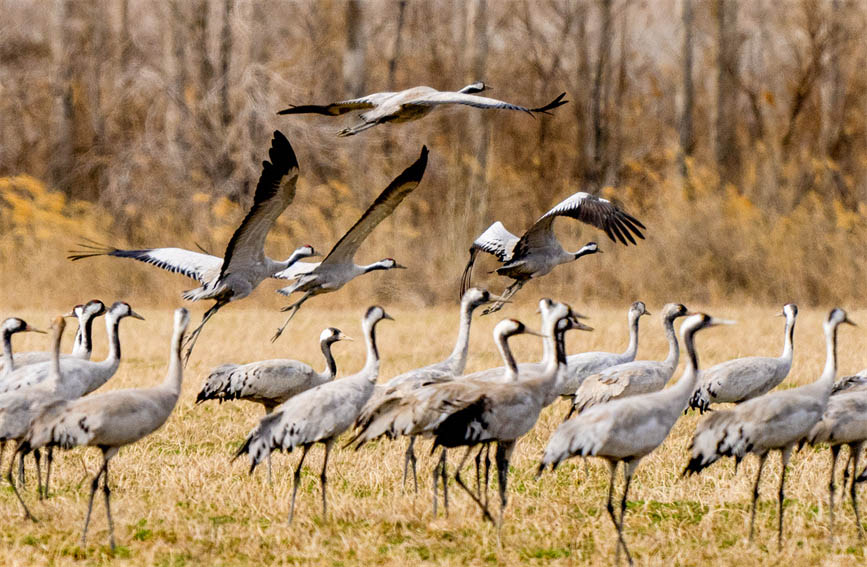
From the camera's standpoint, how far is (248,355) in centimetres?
1217

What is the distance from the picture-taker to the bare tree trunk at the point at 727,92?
20.4 metres

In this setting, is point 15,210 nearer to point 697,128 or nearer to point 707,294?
point 707,294

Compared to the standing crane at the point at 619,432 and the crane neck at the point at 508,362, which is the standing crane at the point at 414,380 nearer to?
the crane neck at the point at 508,362

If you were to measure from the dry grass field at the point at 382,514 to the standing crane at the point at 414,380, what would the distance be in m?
0.41

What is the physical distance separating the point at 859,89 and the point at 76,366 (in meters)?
18.8

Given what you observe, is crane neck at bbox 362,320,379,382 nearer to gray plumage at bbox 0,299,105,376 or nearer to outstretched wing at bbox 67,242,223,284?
gray plumage at bbox 0,299,105,376

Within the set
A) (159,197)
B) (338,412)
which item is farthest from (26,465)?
(159,197)

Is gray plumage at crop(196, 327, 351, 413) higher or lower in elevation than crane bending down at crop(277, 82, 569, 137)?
lower

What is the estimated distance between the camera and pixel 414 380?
6781 mm

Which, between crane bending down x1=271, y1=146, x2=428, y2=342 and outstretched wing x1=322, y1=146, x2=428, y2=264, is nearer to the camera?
outstretched wing x1=322, y1=146, x2=428, y2=264

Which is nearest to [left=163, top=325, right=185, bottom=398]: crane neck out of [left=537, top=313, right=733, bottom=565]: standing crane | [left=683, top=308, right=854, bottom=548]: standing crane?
[left=537, top=313, right=733, bottom=565]: standing crane

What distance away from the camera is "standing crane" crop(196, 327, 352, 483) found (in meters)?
7.55

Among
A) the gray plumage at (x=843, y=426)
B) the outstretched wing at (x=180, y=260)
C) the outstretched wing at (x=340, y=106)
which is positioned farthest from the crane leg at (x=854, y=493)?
the outstretched wing at (x=180, y=260)

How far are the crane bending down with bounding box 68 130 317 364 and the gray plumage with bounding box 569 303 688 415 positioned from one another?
2172mm
